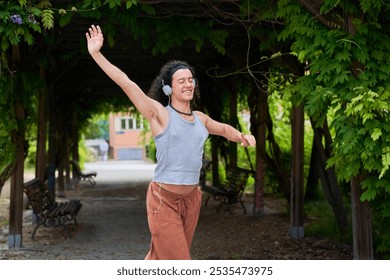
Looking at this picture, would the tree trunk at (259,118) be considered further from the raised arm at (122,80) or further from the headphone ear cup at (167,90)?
the raised arm at (122,80)

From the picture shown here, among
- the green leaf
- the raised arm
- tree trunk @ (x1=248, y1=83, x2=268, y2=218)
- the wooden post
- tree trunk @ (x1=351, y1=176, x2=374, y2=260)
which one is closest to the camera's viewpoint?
the raised arm

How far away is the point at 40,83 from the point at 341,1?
4107 mm

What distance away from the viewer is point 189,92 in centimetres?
373

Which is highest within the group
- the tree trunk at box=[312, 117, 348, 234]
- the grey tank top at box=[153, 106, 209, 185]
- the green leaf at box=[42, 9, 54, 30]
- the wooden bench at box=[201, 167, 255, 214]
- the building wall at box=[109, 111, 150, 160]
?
the green leaf at box=[42, 9, 54, 30]

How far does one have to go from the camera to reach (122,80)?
351 centimetres

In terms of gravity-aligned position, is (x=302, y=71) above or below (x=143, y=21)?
below

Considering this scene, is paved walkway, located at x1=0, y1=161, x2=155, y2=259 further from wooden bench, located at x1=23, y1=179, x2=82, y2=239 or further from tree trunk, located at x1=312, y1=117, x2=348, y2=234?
tree trunk, located at x1=312, y1=117, x2=348, y2=234

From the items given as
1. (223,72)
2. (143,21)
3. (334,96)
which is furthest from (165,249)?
(223,72)

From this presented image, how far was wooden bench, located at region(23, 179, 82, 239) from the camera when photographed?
29.1 feet

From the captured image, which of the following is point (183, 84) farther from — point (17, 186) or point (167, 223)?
point (17, 186)

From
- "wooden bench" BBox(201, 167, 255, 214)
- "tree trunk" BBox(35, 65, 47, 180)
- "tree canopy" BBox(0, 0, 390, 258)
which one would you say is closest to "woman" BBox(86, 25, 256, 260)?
"tree canopy" BBox(0, 0, 390, 258)

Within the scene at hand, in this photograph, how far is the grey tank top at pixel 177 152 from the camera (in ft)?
11.9
